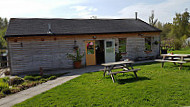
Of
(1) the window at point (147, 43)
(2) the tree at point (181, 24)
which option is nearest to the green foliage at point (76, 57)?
(1) the window at point (147, 43)

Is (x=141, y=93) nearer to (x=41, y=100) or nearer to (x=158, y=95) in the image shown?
(x=158, y=95)

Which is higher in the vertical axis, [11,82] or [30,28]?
[30,28]

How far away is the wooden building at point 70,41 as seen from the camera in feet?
33.2

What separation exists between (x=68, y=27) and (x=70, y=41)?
155cm

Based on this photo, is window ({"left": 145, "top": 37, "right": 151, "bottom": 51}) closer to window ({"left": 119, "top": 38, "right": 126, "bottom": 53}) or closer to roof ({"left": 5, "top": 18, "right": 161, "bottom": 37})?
roof ({"left": 5, "top": 18, "right": 161, "bottom": 37})

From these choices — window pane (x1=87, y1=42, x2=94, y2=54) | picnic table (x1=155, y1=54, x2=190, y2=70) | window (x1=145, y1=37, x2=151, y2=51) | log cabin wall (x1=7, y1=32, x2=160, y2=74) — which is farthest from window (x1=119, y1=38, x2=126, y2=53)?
picnic table (x1=155, y1=54, x2=190, y2=70)

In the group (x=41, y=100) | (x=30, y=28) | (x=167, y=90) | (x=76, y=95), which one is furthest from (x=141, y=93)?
(x=30, y=28)

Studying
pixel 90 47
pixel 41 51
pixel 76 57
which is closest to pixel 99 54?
pixel 90 47

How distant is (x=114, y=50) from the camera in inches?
481

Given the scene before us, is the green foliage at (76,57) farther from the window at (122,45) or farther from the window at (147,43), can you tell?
the window at (147,43)

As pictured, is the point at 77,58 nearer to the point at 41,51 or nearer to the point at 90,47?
the point at 90,47

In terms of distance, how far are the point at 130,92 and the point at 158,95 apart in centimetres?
79

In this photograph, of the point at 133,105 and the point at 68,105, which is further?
the point at 68,105

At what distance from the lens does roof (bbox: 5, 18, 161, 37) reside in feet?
34.6
